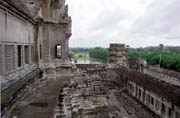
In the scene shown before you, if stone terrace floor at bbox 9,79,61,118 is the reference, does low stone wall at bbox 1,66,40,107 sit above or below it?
above

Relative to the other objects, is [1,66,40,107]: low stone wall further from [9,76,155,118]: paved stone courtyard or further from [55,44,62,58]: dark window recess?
[55,44,62,58]: dark window recess

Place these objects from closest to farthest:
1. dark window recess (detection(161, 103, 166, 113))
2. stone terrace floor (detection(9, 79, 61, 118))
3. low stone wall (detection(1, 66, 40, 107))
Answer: low stone wall (detection(1, 66, 40, 107)) → stone terrace floor (detection(9, 79, 61, 118)) → dark window recess (detection(161, 103, 166, 113))

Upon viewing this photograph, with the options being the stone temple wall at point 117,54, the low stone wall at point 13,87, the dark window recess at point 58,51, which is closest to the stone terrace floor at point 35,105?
the low stone wall at point 13,87

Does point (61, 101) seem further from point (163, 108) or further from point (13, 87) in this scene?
point (163, 108)

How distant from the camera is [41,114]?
815 cm

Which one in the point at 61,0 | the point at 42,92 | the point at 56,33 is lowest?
the point at 42,92

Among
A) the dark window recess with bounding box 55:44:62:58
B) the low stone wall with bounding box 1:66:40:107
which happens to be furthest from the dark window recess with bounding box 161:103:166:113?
the low stone wall with bounding box 1:66:40:107

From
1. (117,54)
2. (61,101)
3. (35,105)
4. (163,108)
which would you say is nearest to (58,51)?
(61,101)

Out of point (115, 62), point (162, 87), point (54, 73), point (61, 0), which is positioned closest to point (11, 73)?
point (54, 73)

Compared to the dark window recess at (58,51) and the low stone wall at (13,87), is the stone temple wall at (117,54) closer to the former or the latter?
the dark window recess at (58,51)

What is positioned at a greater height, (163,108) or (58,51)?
(58,51)

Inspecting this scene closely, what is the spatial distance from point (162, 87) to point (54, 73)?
43.9 ft

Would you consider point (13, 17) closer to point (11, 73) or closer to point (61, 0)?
point (11, 73)

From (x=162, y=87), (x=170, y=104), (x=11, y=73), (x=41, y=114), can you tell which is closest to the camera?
(x=41, y=114)
